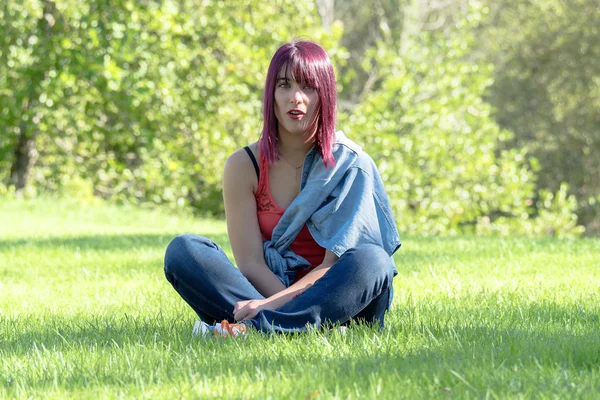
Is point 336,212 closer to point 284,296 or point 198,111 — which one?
point 284,296

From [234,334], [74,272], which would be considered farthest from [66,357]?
[74,272]

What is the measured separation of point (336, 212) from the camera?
13.4 ft

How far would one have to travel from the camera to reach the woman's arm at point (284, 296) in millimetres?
3791

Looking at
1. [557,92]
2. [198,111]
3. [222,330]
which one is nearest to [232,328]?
[222,330]

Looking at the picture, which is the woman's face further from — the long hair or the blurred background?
the blurred background

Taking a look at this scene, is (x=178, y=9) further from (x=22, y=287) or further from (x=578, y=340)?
(x=578, y=340)

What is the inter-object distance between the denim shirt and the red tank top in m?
0.05

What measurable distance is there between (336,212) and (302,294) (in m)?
0.50

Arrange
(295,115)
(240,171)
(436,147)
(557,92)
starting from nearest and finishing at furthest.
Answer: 1. (295,115)
2. (240,171)
3. (436,147)
4. (557,92)

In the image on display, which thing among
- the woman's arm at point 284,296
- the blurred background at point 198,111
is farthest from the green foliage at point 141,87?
the woman's arm at point 284,296

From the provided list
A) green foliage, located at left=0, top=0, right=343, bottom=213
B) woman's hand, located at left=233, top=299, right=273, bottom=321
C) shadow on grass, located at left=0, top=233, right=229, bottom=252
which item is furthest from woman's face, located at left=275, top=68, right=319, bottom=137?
green foliage, located at left=0, top=0, right=343, bottom=213

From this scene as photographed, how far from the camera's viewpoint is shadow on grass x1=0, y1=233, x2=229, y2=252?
8.69m

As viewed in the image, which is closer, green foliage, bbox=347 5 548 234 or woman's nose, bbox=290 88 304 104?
woman's nose, bbox=290 88 304 104

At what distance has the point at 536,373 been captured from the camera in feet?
9.27
